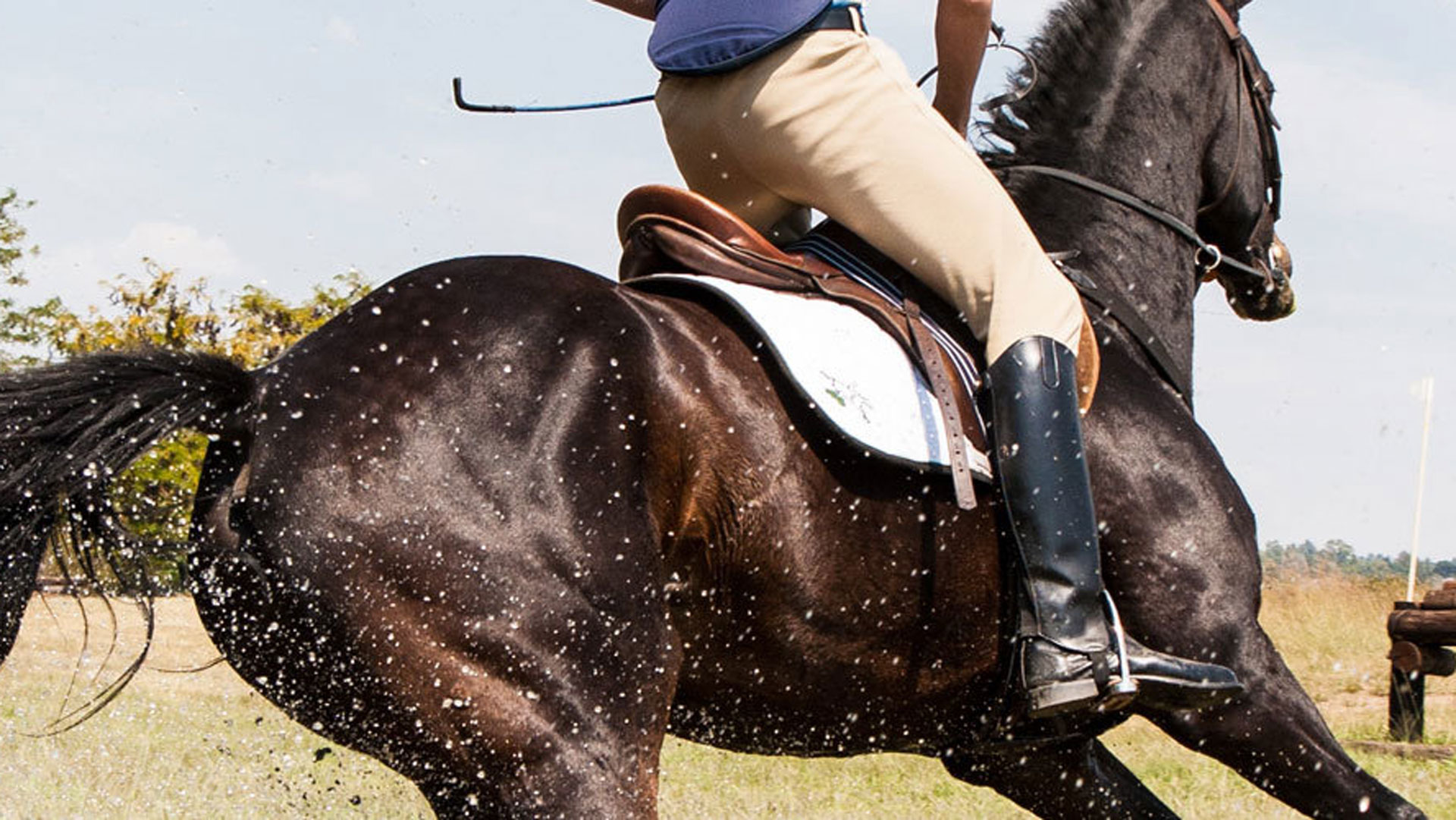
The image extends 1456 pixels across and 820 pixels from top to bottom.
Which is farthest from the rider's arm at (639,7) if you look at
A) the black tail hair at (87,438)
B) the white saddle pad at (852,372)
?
the black tail hair at (87,438)

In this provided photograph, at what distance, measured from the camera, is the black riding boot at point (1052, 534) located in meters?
3.77

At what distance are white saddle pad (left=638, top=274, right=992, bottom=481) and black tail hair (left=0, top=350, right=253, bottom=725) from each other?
108cm

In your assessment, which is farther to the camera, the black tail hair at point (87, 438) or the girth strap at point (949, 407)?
the girth strap at point (949, 407)

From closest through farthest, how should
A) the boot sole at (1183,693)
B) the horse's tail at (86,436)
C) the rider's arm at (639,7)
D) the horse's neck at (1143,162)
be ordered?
the horse's tail at (86,436) < the boot sole at (1183,693) < the rider's arm at (639,7) < the horse's neck at (1143,162)

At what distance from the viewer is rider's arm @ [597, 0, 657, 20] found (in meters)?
4.43

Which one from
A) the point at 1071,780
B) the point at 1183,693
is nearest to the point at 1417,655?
the point at 1071,780

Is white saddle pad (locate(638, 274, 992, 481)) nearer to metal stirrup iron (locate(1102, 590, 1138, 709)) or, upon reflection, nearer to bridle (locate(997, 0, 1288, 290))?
metal stirrup iron (locate(1102, 590, 1138, 709))

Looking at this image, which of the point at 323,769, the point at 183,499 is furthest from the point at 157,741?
the point at 183,499

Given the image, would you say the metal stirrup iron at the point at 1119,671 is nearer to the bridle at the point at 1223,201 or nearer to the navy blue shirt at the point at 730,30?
the bridle at the point at 1223,201

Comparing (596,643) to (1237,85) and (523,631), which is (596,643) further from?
(1237,85)

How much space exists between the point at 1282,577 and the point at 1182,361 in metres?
15.4

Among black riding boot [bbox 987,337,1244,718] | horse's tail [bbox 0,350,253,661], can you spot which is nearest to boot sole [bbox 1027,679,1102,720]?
black riding boot [bbox 987,337,1244,718]

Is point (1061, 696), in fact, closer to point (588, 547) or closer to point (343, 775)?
point (588, 547)

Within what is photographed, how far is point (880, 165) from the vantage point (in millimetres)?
3861
